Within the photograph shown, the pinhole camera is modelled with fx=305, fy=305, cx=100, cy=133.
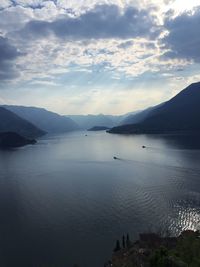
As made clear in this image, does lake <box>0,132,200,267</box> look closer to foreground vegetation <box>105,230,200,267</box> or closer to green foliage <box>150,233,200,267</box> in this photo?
foreground vegetation <box>105,230,200,267</box>

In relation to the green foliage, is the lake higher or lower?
lower

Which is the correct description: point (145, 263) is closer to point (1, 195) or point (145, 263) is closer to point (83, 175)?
point (1, 195)

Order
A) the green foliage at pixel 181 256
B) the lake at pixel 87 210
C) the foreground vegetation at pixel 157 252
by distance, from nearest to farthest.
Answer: the green foliage at pixel 181 256
the foreground vegetation at pixel 157 252
the lake at pixel 87 210

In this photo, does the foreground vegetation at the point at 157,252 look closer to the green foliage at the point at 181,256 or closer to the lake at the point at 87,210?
the green foliage at the point at 181,256

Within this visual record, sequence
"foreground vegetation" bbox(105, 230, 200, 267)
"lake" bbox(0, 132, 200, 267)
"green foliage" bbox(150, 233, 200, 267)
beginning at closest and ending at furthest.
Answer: "green foliage" bbox(150, 233, 200, 267)
"foreground vegetation" bbox(105, 230, 200, 267)
"lake" bbox(0, 132, 200, 267)

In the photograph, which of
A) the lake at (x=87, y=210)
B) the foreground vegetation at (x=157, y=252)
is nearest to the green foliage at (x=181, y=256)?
the foreground vegetation at (x=157, y=252)

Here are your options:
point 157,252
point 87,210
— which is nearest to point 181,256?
point 157,252

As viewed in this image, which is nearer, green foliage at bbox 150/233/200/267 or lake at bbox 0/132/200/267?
green foliage at bbox 150/233/200/267

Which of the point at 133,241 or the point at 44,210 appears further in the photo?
the point at 44,210

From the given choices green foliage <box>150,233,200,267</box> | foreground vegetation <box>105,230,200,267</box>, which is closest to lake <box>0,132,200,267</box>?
foreground vegetation <box>105,230,200,267</box>

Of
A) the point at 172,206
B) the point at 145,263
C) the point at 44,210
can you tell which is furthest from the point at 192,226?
the point at 44,210

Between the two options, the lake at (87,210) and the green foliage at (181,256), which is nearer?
the green foliage at (181,256)
